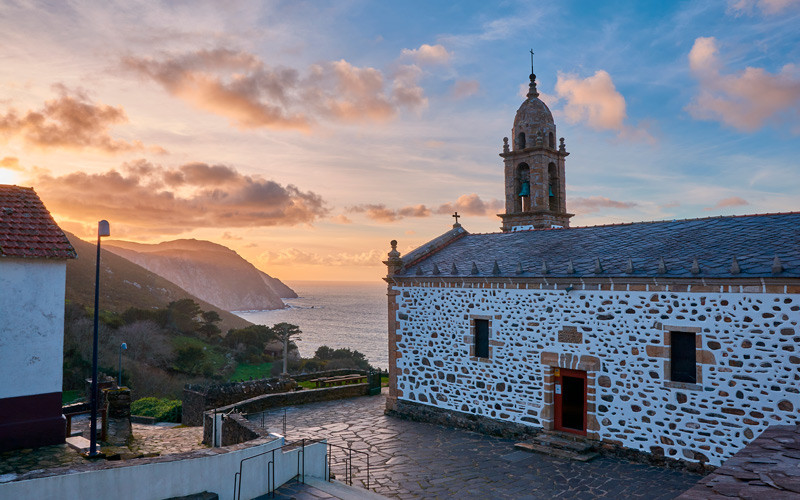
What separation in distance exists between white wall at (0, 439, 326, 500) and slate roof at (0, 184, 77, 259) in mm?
6926

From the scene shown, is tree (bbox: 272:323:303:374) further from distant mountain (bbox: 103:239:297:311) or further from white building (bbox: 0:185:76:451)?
distant mountain (bbox: 103:239:297:311)

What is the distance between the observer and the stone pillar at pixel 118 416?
14000 millimetres

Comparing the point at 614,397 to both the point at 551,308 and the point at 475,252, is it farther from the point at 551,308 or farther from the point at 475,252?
the point at 475,252

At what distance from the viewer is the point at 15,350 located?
489 inches

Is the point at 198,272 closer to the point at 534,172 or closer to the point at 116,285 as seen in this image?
the point at 116,285

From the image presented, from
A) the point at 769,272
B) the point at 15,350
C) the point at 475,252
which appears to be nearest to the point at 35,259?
the point at 15,350

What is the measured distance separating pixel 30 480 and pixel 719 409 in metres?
12.9

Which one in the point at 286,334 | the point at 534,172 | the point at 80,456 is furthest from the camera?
the point at 286,334

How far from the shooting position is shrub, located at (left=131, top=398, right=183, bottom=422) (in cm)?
2169

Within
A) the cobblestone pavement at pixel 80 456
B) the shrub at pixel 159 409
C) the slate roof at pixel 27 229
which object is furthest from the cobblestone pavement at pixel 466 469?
the slate roof at pixel 27 229

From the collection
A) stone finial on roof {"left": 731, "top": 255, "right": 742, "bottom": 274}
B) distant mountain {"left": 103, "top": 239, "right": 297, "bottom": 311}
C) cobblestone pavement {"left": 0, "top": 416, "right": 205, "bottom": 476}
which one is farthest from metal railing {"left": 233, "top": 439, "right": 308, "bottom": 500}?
distant mountain {"left": 103, "top": 239, "right": 297, "bottom": 311}

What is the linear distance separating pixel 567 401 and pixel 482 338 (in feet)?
10.1

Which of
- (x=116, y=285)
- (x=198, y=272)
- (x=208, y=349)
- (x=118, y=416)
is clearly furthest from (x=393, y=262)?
(x=198, y=272)

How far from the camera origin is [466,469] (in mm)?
12945
